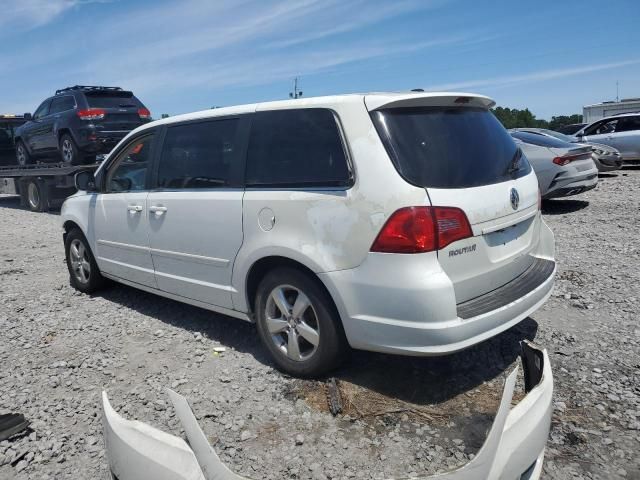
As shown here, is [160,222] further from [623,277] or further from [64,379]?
[623,277]

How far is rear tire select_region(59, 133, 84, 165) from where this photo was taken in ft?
36.6

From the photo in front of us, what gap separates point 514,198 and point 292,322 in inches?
62.5

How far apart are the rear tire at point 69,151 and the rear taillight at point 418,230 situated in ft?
33.0

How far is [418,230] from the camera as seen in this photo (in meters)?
2.75

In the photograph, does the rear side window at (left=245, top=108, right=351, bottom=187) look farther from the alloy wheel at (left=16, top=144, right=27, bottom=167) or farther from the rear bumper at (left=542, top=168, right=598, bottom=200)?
the alloy wheel at (left=16, top=144, right=27, bottom=167)

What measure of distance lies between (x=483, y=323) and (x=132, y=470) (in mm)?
1869

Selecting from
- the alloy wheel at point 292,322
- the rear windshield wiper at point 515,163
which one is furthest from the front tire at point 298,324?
the rear windshield wiper at point 515,163

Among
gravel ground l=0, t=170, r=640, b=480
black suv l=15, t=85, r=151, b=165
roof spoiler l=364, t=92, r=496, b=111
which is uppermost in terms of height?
black suv l=15, t=85, r=151, b=165

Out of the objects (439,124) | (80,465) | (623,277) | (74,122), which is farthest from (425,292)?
(74,122)

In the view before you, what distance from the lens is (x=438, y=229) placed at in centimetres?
278

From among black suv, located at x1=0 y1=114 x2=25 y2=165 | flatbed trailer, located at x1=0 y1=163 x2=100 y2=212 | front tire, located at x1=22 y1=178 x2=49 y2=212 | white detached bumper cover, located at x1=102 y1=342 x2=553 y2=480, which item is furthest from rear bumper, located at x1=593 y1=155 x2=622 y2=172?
black suv, located at x1=0 y1=114 x2=25 y2=165

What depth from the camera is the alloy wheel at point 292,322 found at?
324cm

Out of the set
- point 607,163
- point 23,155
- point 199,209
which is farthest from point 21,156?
point 607,163

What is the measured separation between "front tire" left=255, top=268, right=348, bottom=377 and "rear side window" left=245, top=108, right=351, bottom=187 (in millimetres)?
603
